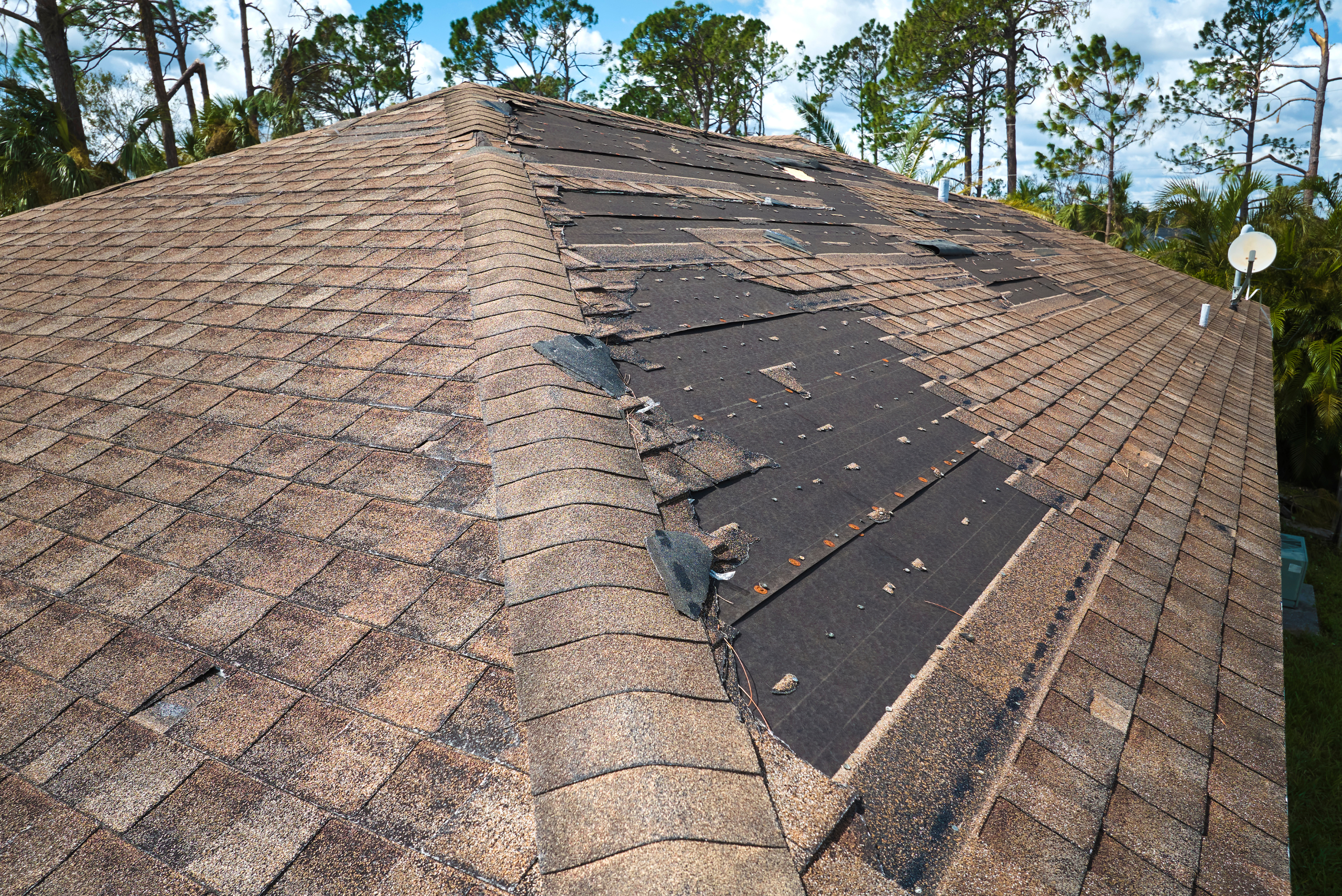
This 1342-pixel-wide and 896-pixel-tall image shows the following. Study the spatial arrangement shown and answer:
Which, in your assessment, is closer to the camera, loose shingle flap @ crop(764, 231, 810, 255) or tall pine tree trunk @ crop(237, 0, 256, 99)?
loose shingle flap @ crop(764, 231, 810, 255)

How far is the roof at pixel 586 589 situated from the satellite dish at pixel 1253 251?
9.21 meters

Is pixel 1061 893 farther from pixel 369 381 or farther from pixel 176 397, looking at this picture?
pixel 176 397

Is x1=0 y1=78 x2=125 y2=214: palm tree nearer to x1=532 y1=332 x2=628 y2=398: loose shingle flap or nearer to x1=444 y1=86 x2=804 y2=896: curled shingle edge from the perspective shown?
x1=532 y1=332 x2=628 y2=398: loose shingle flap

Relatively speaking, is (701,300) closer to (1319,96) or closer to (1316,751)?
(1316,751)

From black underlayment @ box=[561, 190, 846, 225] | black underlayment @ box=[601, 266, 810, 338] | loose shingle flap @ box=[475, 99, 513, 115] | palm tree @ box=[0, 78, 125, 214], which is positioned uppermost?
palm tree @ box=[0, 78, 125, 214]

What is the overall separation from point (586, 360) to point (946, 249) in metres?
6.33

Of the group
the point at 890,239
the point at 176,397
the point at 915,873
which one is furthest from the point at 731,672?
the point at 890,239

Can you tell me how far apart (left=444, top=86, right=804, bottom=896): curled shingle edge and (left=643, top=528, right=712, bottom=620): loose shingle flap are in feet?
0.13

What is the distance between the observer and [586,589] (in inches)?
80.0

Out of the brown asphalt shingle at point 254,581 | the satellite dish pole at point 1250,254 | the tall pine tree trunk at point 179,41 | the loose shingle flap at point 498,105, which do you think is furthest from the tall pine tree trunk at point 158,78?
the satellite dish pole at point 1250,254

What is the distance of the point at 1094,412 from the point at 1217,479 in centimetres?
86

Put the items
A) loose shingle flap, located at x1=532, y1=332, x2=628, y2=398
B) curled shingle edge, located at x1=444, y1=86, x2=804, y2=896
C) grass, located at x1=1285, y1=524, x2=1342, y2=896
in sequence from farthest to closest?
grass, located at x1=1285, y1=524, x2=1342, y2=896
loose shingle flap, located at x1=532, y1=332, x2=628, y2=398
curled shingle edge, located at x1=444, y1=86, x2=804, y2=896

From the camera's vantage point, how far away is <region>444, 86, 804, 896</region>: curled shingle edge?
142 centimetres

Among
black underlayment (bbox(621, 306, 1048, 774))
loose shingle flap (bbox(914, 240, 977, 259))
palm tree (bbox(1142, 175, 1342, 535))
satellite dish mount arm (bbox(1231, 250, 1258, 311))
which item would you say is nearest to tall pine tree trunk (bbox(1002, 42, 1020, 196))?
palm tree (bbox(1142, 175, 1342, 535))
